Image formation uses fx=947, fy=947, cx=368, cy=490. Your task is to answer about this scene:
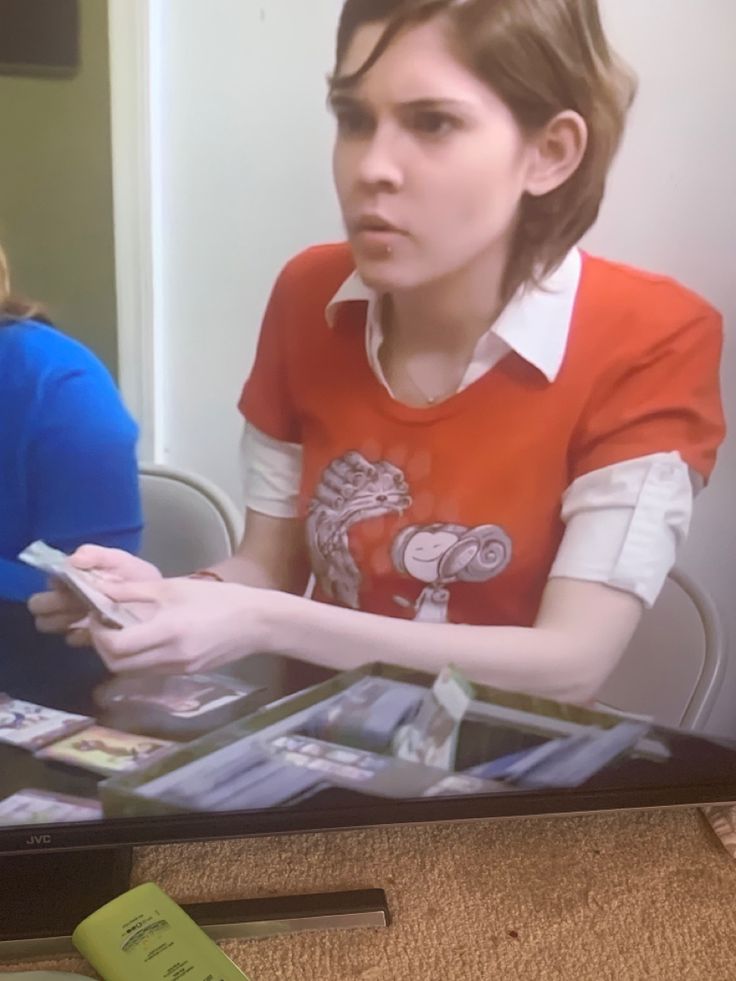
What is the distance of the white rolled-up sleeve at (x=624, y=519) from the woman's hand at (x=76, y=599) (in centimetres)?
36

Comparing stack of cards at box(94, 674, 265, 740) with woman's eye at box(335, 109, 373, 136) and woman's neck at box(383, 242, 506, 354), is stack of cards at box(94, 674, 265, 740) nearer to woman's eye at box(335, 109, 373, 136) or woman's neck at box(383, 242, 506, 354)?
woman's neck at box(383, 242, 506, 354)

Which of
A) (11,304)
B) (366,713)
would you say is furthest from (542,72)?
(366,713)

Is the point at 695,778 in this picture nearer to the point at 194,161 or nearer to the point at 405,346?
the point at 405,346

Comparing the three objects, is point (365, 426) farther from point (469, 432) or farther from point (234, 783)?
point (234, 783)

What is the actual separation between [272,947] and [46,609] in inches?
14.5

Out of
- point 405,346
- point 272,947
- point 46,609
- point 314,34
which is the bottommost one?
point 272,947

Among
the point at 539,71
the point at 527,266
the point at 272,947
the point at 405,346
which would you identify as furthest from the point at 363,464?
the point at 272,947

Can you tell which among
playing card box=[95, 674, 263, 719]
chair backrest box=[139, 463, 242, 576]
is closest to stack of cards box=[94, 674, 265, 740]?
playing card box=[95, 674, 263, 719]

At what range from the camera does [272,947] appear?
0.86 meters

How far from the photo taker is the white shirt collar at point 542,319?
77 cm

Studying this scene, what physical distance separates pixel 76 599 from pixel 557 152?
53 cm

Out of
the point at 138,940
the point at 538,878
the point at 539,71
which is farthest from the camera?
the point at 538,878

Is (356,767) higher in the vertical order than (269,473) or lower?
lower

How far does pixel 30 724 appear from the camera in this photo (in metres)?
0.82
